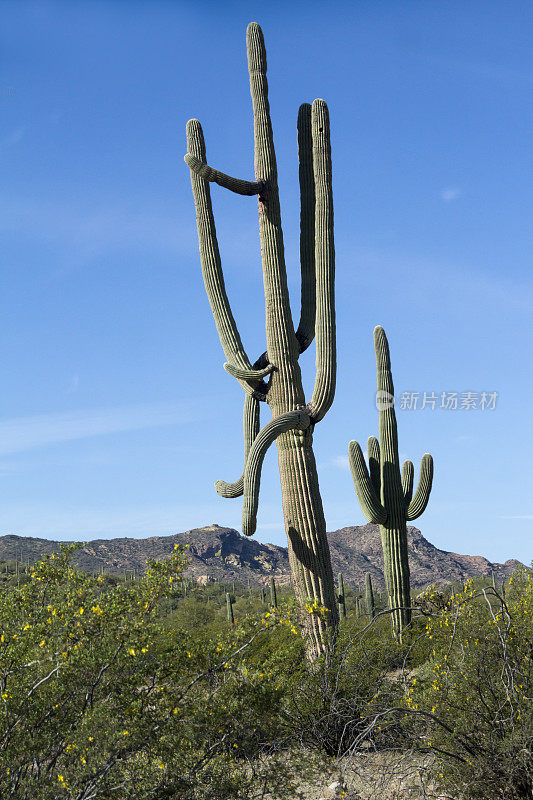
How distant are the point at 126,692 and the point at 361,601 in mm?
25770

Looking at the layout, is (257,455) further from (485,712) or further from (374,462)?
(485,712)

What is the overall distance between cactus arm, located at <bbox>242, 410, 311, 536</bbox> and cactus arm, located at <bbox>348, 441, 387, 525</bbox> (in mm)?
3291

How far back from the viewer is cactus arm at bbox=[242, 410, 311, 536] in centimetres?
979

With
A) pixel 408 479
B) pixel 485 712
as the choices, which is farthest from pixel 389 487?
pixel 485 712

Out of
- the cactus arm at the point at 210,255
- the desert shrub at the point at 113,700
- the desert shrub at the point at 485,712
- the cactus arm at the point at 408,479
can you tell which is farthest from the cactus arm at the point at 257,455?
the cactus arm at the point at 408,479

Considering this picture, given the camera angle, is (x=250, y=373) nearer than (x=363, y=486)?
Yes

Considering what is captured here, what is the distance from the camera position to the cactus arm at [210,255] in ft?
37.7

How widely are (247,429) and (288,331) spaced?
5.54 feet

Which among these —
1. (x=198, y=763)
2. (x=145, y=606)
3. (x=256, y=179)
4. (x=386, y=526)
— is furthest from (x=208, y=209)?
(x=198, y=763)

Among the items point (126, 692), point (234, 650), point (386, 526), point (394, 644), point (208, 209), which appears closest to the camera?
point (126, 692)

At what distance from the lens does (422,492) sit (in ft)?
45.9

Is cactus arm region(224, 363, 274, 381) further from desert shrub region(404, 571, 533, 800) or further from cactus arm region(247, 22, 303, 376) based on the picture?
desert shrub region(404, 571, 533, 800)

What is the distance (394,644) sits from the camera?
897cm

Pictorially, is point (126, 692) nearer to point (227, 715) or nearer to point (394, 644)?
point (227, 715)
